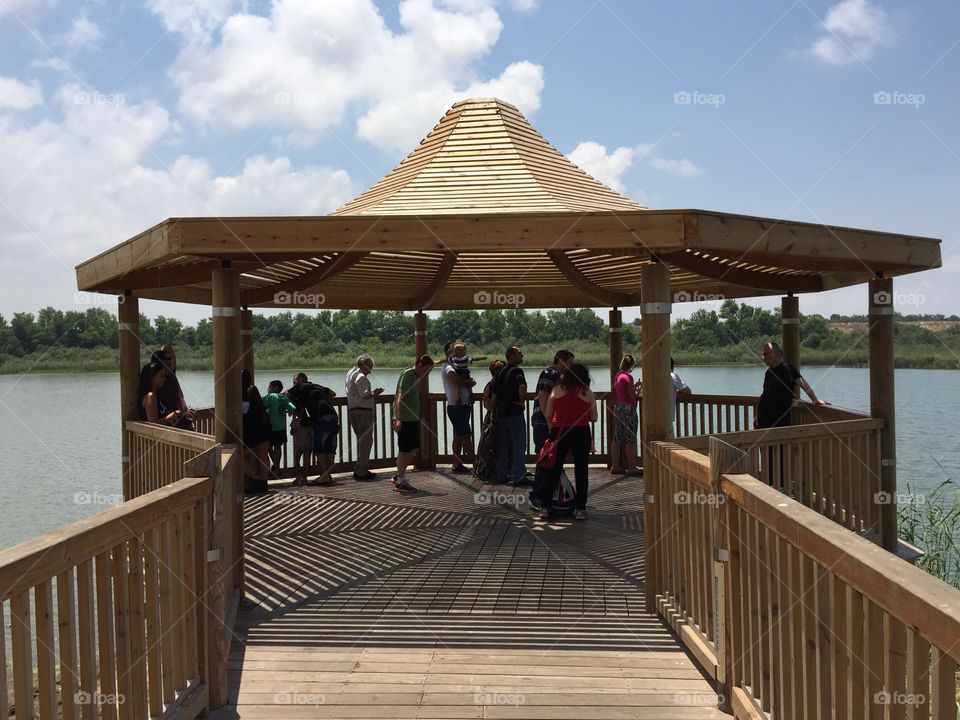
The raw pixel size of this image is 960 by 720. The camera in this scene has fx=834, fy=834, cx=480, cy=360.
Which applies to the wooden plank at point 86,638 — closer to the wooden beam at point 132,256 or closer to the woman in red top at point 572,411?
the wooden beam at point 132,256

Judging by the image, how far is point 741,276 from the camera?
937cm

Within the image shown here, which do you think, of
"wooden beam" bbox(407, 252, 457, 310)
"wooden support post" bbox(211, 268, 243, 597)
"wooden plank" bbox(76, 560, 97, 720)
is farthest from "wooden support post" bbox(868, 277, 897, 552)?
"wooden plank" bbox(76, 560, 97, 720)

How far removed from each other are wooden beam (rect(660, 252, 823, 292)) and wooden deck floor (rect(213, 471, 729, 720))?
101 inches

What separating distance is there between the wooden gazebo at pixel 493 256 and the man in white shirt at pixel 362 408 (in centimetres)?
108

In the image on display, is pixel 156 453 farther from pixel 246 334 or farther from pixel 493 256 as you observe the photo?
pixel 493 256

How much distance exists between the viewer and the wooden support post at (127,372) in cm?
843

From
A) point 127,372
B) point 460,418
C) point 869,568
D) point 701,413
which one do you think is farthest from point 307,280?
point 869,568

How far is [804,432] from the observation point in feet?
22.3

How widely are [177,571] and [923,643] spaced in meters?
3.21

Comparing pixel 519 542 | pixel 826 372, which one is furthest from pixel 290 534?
pixel 826 372

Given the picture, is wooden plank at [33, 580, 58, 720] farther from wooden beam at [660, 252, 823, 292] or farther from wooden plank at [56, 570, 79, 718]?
wooden beam at [660, 252, 823, 292]

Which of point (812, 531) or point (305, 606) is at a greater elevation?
point (812, 531)

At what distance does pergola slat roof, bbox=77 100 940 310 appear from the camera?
19.1 feet

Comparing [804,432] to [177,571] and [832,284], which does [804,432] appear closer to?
[832,284]
